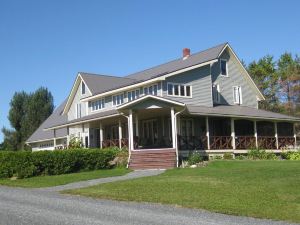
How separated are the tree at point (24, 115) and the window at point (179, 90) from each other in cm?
3575

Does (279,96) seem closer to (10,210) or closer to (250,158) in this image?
(250,158)

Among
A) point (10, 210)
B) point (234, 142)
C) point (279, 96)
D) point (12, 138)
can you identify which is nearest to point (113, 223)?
point (10, 210)

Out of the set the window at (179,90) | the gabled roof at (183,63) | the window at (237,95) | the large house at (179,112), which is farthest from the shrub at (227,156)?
the window at (237,95)

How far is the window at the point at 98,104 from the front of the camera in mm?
36625

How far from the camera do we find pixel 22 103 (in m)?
66.2

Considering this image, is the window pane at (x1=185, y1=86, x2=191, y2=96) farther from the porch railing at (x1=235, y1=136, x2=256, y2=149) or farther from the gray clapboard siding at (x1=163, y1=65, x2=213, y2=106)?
the porch railing at (x1=235, y1=136, x2=256, y2=149)

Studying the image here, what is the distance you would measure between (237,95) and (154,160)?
14.6 metres

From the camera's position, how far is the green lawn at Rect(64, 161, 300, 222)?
1295 cm

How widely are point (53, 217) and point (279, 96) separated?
49805 mm

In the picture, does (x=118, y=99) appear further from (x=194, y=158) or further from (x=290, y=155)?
(x=290, y=155)

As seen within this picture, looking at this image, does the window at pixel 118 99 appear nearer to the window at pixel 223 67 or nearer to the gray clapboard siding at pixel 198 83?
the gray clapboard siding at pixel 198 83

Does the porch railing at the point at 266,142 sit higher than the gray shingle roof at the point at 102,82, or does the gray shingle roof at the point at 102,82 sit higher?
the gray shingle roof at the point at 102,82

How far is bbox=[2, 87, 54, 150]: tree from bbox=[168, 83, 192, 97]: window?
35751 millimetres

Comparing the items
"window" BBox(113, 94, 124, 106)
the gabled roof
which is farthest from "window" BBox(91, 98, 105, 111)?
the gabled roof
